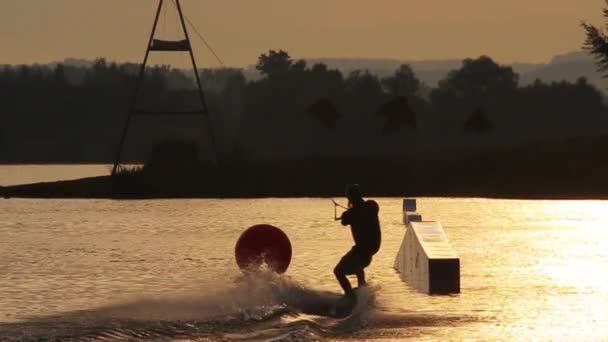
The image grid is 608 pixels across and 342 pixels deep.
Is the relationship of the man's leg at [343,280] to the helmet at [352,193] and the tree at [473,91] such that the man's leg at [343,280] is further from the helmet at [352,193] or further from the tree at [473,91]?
the tree at [473,91]

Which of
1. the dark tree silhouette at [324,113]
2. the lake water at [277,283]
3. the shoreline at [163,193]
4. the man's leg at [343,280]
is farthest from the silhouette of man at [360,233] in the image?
the dark tree silhouette at [324,113]

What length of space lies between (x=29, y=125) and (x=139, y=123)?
18.6 m

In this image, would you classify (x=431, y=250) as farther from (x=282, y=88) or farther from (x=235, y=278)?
(x=282, y=88)

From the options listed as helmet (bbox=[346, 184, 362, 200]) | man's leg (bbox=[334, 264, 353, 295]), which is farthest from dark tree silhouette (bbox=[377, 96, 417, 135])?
man's leg (bbox=[334, 264, 353, 295])

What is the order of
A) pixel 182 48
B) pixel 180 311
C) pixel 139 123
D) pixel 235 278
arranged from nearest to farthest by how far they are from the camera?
pixel 180 311, pixel 235 278, pixel 182 48, pixel 139 123

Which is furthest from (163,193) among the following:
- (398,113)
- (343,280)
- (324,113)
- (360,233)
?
(360,233)

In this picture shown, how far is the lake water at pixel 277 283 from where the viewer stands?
73.1 feet

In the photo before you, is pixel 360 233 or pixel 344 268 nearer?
pixel 360 233

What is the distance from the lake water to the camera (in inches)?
877

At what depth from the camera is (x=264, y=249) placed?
28.8 meters

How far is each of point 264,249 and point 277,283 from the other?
2090 millimetres

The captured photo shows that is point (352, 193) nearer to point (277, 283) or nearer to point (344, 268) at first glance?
point (344, 268)

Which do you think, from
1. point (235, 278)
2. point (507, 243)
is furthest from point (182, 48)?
point (235, 278)

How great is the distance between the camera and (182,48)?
267 ft
